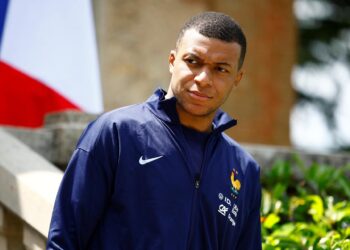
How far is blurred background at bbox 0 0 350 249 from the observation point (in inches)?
145

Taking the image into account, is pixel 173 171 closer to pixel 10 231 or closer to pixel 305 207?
pixel 10 231

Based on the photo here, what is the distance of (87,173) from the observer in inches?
108

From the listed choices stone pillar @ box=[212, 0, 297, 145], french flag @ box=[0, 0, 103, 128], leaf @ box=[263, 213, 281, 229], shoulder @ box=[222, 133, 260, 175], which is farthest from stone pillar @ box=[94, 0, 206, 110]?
shoulder @ box=[222, 133, 260, 175]

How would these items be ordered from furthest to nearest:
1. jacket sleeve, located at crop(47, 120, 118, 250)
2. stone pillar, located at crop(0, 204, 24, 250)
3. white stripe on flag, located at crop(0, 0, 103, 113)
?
white stripe on flag, located at crop(0, 0, 103, 113), stone pillar, located at crop(0, 204, 24, 250), jacket sleeve, located at crop(47, 120, 118, 250)

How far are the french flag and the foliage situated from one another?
1475 millimetres

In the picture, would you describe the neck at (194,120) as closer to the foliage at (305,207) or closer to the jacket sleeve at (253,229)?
the jacket sleeve at (253,229)

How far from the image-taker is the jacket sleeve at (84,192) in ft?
8.88

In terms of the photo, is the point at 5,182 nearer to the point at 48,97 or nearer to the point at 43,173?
the point at 43,173

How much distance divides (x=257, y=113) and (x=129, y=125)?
587cm

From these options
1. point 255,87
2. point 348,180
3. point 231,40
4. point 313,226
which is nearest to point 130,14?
point 255,87

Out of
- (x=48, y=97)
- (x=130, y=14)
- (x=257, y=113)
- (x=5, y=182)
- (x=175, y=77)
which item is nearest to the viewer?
(x=175, y=77)

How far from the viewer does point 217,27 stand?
9.63ft

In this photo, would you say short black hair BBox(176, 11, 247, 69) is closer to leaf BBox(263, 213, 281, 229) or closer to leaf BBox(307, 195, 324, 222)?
leaf BBox(263, 213, 281, 229)

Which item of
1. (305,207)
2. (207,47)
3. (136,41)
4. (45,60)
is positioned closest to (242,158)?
(207,47)
